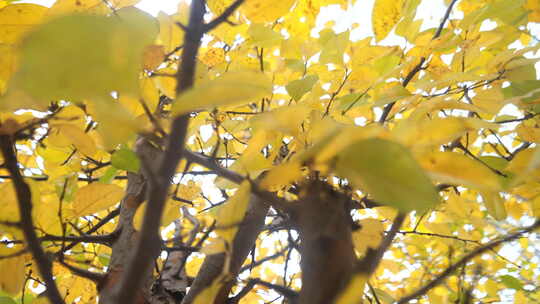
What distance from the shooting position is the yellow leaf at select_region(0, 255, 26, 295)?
23.9 inches

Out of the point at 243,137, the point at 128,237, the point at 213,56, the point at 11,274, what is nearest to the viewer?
the point at 11,274

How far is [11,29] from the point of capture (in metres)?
0.54

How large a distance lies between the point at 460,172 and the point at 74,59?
28 centimetres

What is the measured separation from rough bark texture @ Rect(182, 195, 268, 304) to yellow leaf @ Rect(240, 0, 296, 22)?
1.35 ft

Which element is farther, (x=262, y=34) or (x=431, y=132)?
(x=262, y=34)

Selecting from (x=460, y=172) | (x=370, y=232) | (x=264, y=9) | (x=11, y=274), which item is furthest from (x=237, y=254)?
(x=460, y=172)

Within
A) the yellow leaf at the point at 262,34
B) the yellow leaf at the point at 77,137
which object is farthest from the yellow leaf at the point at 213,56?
the yellow leaf at the point at 77,137

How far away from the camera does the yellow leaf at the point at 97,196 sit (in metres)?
0.63

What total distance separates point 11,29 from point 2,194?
24 centimetres

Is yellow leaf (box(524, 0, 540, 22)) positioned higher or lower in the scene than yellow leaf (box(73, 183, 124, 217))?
higher

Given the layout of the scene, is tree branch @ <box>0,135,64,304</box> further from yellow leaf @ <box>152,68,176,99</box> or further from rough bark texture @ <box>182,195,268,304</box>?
rough bark texture @ <box>182,195,268,304</box>

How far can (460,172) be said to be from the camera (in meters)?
0.29

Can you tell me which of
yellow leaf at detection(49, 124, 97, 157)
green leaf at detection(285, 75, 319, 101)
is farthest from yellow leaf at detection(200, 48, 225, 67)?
yellow leaf at detection(49, 124, 97, 157)

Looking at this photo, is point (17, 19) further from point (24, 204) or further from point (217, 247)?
point (217, 247)
